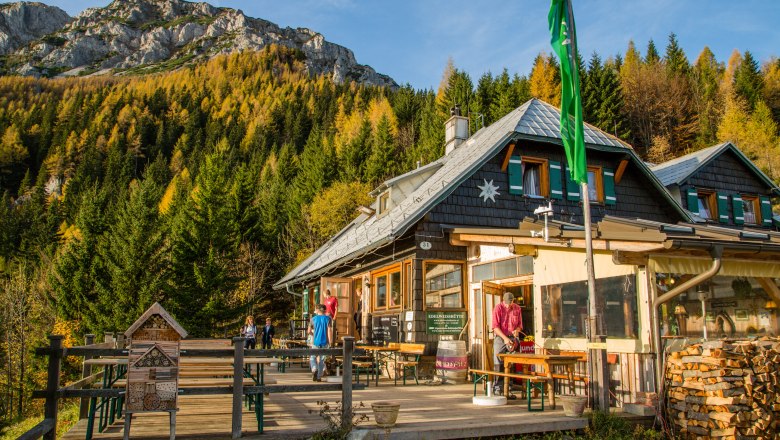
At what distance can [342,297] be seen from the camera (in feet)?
52.3

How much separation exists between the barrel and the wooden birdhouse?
677 cm

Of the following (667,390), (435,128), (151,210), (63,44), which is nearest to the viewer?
(667,390)

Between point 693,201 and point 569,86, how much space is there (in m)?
11.9

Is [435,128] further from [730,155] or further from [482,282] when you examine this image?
[482,282]

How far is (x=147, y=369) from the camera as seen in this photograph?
5.82 meters

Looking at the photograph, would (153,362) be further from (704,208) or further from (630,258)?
(704,208)

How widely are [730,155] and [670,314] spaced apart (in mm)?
13776

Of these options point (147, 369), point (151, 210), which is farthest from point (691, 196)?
point (151, 210)

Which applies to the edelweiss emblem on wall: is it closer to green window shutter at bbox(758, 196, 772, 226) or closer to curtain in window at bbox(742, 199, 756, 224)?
curtain in window at bbox(742, 199, 756, 224)

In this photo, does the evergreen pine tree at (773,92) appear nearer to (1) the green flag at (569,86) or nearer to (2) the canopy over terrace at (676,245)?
(2) the canopy over terrace at (676,245)

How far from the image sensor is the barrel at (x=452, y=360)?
38.4 ft

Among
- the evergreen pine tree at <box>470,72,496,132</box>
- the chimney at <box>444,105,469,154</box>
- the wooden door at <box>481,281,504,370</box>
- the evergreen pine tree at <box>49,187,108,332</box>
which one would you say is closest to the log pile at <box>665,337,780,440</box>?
the wooden door at <box>481,281,504,370</box>

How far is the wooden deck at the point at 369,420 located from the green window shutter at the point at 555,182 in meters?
6.75

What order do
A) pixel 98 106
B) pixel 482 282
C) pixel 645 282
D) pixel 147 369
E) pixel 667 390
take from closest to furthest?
1. pixel 147 369
2. pixel 667 390
3. pixel 645 282
4. pixel 482 282
5. pixel 98 106
